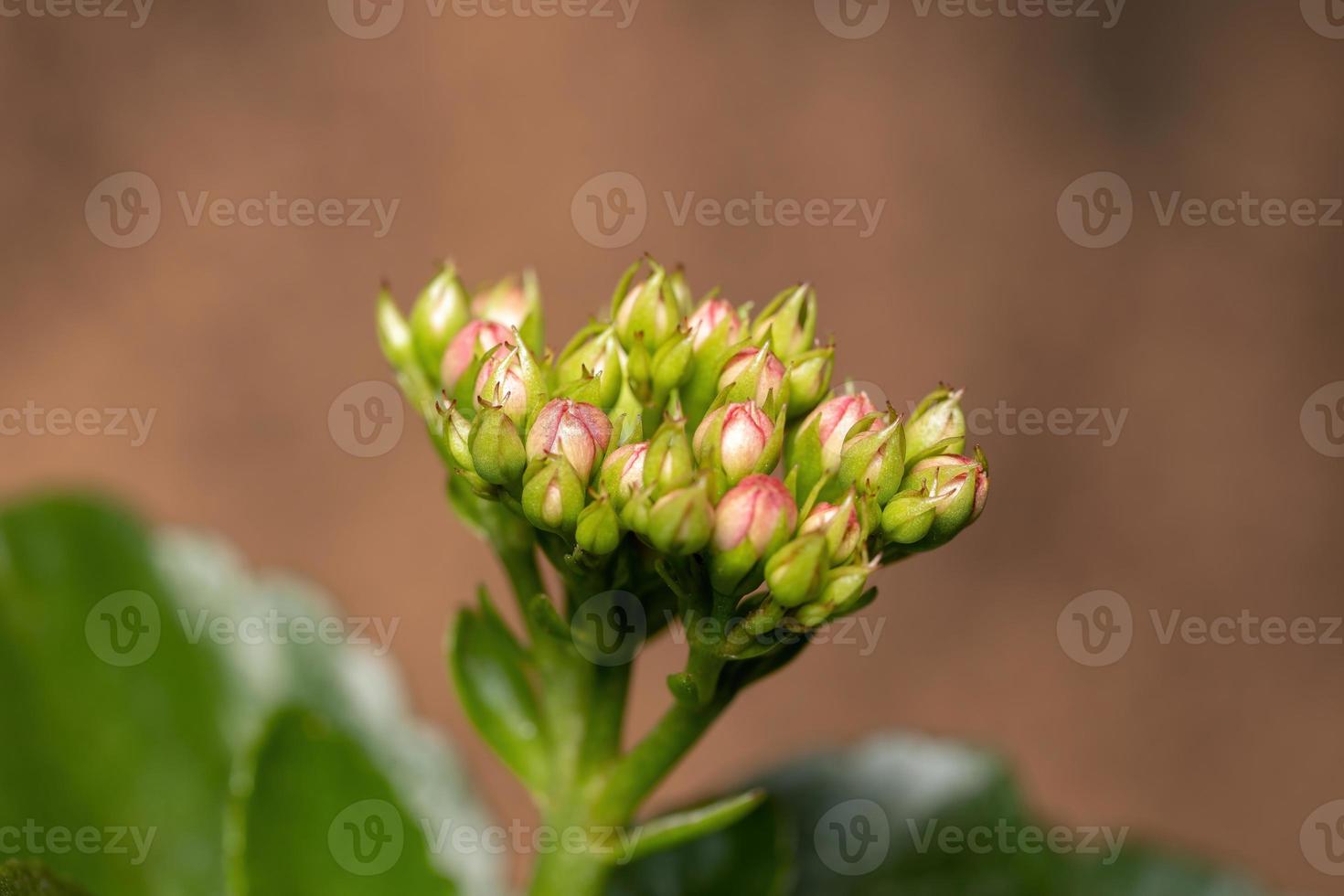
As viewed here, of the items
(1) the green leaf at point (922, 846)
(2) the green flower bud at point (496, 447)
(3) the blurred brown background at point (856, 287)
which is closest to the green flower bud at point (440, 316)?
(2) the green flower bud at point (496, 447)

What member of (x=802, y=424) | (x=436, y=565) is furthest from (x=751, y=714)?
(x=802, y=424)

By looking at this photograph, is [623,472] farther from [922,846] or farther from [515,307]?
[922,846]

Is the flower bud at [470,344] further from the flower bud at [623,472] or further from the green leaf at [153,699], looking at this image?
the green leaf at [153,699]

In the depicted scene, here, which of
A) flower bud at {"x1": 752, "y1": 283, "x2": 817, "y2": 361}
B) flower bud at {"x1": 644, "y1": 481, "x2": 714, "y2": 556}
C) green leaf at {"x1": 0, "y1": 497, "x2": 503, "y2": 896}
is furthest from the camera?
green leaf at {"x1": 0, "y1": 497, "x2": 503, "y2": 896}

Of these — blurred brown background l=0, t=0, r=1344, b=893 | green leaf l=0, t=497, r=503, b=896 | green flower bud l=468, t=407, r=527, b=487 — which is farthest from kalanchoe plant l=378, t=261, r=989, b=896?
blurred brown background l=0, t=0, r=1344, b=893

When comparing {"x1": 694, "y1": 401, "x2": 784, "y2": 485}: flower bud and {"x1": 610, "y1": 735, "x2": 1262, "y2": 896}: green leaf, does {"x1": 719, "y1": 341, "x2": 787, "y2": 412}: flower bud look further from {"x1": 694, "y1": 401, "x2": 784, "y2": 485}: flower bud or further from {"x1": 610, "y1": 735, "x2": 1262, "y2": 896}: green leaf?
{"x1": 610, "y1": 735, "x2": 1262, "y2": 896}: green leaf

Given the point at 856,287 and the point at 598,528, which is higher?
the point at 856,287

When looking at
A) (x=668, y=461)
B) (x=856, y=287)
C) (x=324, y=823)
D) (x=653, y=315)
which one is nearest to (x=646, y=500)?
(x=668, y=461)
